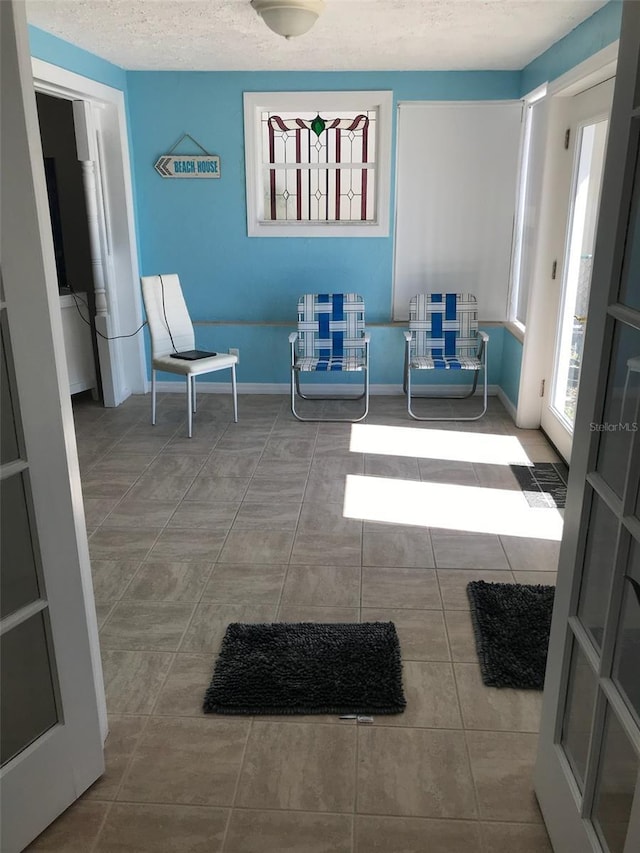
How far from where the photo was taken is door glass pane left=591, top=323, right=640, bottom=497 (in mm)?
1260

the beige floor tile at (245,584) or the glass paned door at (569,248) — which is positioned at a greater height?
the glass paned door at (569,248)

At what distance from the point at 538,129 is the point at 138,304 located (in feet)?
10.1

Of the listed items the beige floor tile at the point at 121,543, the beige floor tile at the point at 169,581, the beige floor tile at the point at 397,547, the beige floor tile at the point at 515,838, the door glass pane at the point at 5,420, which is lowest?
the beige floor tile at the point at 515,838

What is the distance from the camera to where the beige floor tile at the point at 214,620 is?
2418 mm

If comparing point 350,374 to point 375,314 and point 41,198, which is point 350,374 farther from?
point 41,198

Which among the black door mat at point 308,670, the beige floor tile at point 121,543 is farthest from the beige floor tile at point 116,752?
the beige floor tile at point 121,543

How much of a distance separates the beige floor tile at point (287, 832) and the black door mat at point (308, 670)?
370 millimetres

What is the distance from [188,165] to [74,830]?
445 cm

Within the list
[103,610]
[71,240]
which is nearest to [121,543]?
[103,610]

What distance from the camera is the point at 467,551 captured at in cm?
304

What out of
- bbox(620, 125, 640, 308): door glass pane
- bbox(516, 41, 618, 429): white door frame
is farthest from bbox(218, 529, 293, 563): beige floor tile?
bbox(516, 41, 618, 429): white door frame

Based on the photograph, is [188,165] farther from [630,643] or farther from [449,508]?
[630,643]

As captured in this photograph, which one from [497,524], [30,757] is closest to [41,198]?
[30,757]

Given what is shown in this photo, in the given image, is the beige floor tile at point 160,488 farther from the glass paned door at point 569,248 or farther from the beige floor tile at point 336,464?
the glass paned door at point 569,248
